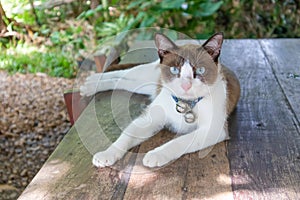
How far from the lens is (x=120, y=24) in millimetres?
4504

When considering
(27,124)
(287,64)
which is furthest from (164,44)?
(27,124)

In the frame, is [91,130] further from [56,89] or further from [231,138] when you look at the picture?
[56,89]

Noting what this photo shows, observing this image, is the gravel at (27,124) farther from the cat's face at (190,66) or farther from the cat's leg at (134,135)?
the cat's face at (190,66)

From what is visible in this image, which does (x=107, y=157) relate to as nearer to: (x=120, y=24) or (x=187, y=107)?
(x=187, y=107)

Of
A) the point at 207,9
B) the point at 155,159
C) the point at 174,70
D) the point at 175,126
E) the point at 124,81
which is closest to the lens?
the point at 155,159

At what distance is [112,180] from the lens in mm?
1097

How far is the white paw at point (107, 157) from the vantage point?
1.17 meters

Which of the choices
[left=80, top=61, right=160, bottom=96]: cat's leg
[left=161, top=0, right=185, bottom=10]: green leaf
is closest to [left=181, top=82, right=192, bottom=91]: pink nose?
[left=80, top=61, right=160, bottom=96]: cat's leg

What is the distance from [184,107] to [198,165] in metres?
0.24

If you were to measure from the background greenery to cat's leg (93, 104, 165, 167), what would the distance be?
2.79m

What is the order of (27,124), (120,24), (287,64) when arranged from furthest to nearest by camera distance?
(120,24)
(27,124)
(287,64)

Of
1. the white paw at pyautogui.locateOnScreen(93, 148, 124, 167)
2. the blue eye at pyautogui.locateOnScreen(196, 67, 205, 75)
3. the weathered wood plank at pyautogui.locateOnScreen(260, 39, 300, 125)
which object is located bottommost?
the weathered wood plank at pyautogui.locateOnScreen(260, 39, 300, 125)

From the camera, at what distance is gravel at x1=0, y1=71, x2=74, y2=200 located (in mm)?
2518

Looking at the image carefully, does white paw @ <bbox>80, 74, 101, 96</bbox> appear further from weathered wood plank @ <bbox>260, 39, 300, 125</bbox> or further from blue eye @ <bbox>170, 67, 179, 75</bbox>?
weathered wood plank @ <bbox>260, 39, 300, 125</bbox>
